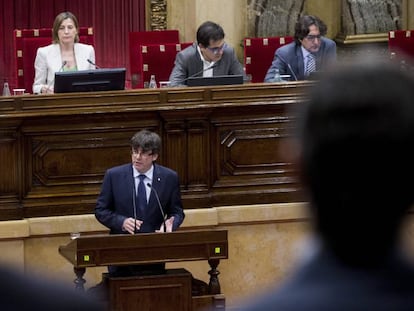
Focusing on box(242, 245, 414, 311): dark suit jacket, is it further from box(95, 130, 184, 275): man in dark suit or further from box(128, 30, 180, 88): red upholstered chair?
box(128, 30, 180, 88): red upholstered chair

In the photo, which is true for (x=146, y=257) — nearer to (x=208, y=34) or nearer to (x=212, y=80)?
(x=212, y=80)

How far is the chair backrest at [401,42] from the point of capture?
10711 millimetres

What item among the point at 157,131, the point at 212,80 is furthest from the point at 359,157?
the point at 212,80

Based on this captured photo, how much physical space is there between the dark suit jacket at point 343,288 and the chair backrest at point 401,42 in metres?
9.33

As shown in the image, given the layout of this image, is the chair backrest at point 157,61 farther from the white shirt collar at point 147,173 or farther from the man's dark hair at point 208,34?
the white shirt collar at point 147,173

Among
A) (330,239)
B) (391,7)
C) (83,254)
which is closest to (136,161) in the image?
(83,254)

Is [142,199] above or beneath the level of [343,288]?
beneath

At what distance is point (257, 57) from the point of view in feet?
33.5

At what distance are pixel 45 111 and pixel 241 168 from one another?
4.57 feet

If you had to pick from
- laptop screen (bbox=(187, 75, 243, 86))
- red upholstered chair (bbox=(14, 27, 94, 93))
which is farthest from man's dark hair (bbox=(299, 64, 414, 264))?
red upholstered chair (bbox=(14, 27, 94, 93))

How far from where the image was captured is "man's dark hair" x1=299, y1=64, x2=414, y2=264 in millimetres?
1487

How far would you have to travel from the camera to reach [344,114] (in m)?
1.49

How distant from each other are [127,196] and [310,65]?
2.24 m

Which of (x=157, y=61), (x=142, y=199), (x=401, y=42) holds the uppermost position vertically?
(x=401, y=42)
